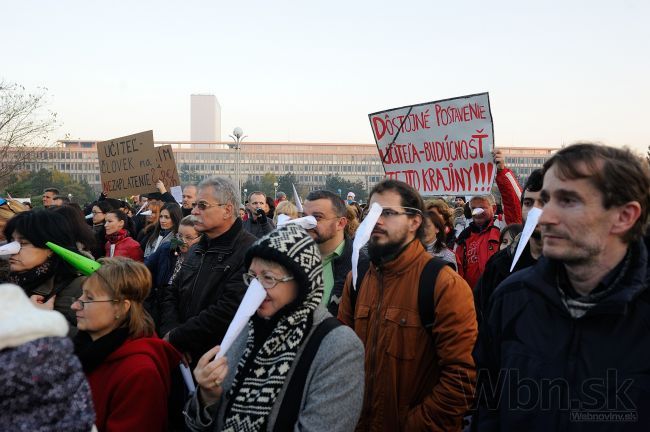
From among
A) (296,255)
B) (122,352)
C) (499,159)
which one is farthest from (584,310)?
(499,159)

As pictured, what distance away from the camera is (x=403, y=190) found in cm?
381

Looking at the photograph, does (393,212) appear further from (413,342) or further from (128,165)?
(128,165)

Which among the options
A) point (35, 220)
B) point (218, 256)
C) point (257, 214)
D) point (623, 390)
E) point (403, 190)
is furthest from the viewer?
point (257, 214)

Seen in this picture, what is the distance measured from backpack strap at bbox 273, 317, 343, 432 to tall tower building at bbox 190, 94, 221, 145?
184698 mm

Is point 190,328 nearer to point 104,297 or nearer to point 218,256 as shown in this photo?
point 218,256

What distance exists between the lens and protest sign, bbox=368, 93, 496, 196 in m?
6.16

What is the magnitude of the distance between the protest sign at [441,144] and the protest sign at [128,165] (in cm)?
492

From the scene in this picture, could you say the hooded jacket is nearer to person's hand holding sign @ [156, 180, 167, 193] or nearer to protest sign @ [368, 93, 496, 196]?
protest sign @ [368, 93, 496, 196]

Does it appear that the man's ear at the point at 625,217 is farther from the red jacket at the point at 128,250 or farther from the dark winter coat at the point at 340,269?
the red jacket at the point at 128,250

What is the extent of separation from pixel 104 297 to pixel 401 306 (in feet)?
5.15

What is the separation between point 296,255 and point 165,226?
5.30 m

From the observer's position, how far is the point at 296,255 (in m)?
2.79

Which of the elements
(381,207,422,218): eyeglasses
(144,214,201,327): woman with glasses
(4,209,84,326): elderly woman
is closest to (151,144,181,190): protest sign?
(144,214,201,327): woman with glasses

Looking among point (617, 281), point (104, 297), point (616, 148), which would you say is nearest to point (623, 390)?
point (617, 281)
